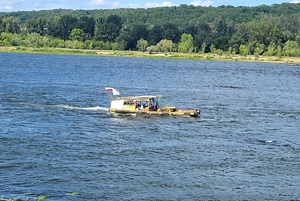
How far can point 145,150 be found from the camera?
52.5m

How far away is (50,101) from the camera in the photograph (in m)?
83.8

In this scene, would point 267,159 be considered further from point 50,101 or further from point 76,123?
point 50,101

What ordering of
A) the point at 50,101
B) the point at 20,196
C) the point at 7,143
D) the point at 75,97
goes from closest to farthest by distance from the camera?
the point at 20,196, the point at 7,143, the point at 50,101, the point at 75,97

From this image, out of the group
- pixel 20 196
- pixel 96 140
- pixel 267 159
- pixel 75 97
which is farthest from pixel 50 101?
pixel 20 196

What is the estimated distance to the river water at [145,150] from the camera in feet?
135

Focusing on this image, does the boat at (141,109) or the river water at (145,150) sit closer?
the river water at (145,150)

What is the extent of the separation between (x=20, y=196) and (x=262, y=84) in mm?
103999

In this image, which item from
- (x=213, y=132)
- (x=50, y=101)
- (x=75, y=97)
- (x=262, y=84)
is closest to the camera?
(x=213, y=132)

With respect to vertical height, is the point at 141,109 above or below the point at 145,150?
above

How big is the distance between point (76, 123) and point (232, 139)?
1711 cm

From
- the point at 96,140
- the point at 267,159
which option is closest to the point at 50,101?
the point at 96,140

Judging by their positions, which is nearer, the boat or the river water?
the river water

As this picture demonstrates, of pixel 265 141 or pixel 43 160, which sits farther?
pixel 265 141

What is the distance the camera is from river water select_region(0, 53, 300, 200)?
135 feet
